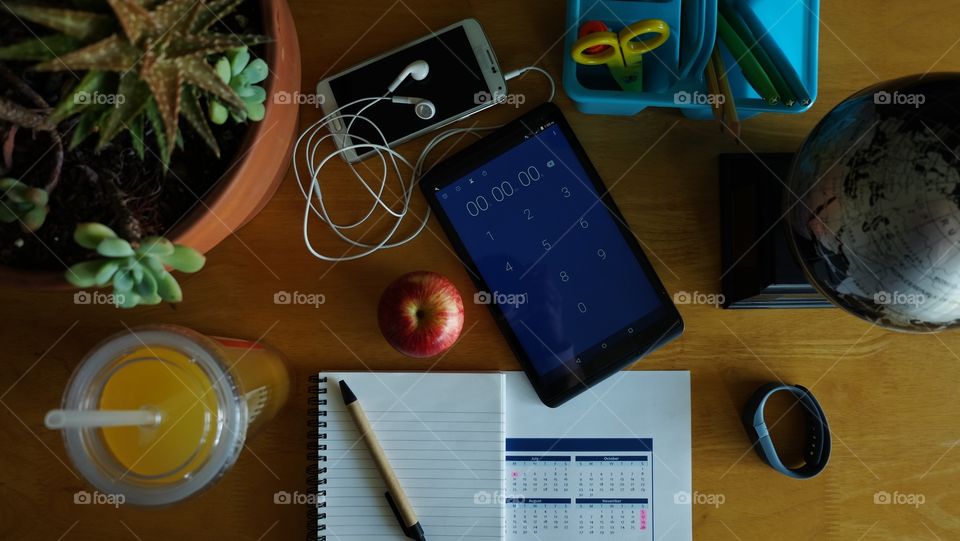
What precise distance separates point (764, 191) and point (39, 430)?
2.62ft

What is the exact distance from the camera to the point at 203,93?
544 mm

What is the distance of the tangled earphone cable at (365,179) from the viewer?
746mm

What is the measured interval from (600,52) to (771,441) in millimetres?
455

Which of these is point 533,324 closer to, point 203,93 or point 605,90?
point 605,90

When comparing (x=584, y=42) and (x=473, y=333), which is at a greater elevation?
(x=584, y=42)

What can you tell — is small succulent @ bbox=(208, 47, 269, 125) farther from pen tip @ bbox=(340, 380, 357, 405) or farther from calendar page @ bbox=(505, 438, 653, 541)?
calendar page @ bbox=(505, 438, 653, 541)

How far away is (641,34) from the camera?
26.0 inches

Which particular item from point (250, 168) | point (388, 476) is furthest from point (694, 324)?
point (250, 168)

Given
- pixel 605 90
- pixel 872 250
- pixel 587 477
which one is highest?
pixel 605 90

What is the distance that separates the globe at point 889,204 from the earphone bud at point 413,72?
39cm

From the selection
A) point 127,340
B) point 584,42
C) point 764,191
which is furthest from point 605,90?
point 127,340

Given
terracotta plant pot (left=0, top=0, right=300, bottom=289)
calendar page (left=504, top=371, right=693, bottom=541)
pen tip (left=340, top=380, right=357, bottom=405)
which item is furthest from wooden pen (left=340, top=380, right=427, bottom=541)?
terracotta plant pot (left=0, top=0, right=300, bottom=289)

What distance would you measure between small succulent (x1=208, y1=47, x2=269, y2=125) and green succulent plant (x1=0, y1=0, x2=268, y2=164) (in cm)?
2

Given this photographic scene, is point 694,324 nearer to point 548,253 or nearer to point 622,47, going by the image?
point 548,253
